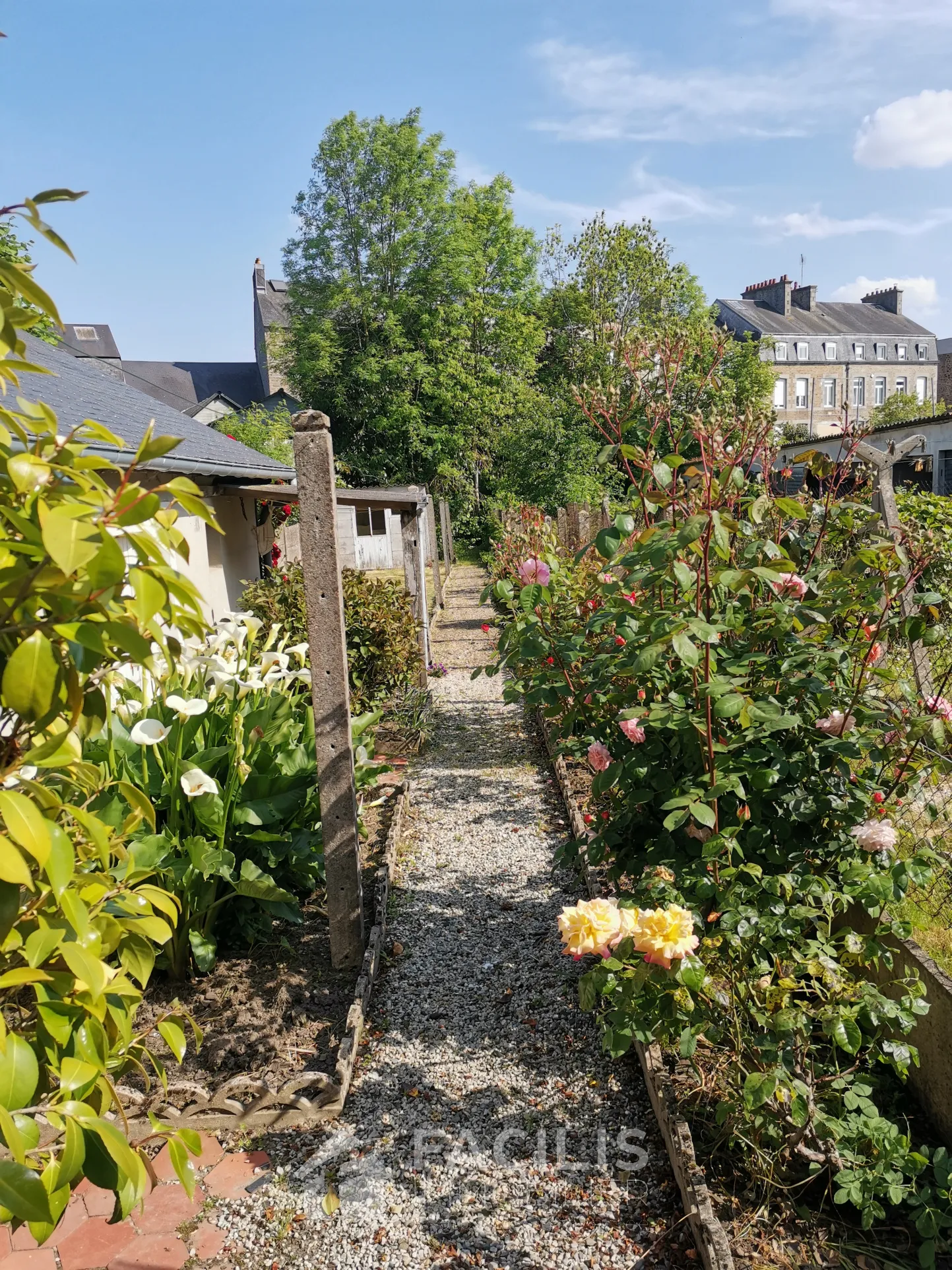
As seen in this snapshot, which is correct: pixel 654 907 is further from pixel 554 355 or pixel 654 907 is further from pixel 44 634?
pixel 554 355

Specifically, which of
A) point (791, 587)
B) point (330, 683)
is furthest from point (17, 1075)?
point (330, 683)

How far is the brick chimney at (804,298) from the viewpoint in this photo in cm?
4756

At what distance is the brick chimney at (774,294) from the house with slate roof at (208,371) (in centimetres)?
2601

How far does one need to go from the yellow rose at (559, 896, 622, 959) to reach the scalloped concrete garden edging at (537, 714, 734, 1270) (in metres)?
0.71

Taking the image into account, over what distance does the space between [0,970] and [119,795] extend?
193 centimetres

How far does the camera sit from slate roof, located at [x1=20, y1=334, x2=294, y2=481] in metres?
6.20

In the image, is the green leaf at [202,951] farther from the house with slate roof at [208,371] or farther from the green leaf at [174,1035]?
the house with slate roof at [208,371]

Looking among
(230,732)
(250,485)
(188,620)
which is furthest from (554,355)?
(188,620)

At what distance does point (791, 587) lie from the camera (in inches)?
98.3

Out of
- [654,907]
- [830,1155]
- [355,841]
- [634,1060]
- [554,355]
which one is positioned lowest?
[634,1060]

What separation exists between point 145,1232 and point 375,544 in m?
18.3

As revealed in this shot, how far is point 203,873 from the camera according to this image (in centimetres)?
305

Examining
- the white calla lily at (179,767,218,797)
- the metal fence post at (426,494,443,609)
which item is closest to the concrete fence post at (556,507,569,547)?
the metal fence post at (426,494,443,609)

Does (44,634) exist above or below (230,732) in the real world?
above
